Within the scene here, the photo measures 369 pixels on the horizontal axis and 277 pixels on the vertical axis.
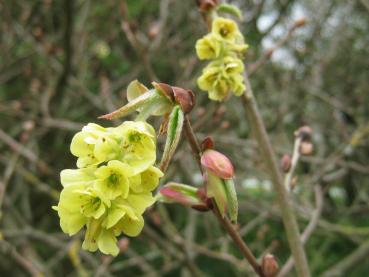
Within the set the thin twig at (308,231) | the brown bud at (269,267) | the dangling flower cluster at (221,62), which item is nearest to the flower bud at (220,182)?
the brown bud at (269,267)

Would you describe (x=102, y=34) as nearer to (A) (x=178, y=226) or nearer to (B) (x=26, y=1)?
(B) (x=26, y=1)

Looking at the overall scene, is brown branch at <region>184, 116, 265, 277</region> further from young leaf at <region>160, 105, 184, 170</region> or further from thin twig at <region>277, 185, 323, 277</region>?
thin twig at <region>277, 185, 323, 277</region>

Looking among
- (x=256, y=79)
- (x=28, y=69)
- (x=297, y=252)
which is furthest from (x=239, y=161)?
(x=297, y=252)

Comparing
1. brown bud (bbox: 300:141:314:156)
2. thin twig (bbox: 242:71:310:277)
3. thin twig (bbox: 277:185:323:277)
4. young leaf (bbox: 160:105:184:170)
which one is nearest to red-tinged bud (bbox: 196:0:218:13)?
thin twig (bbox: 242:71:310:277)

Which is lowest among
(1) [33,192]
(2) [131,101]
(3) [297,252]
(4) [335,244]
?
(4) [335,244]

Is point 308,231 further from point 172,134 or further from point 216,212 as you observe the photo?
point 172,134

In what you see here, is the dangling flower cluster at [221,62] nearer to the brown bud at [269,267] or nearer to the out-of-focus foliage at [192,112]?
the brown bud at [269,267]
